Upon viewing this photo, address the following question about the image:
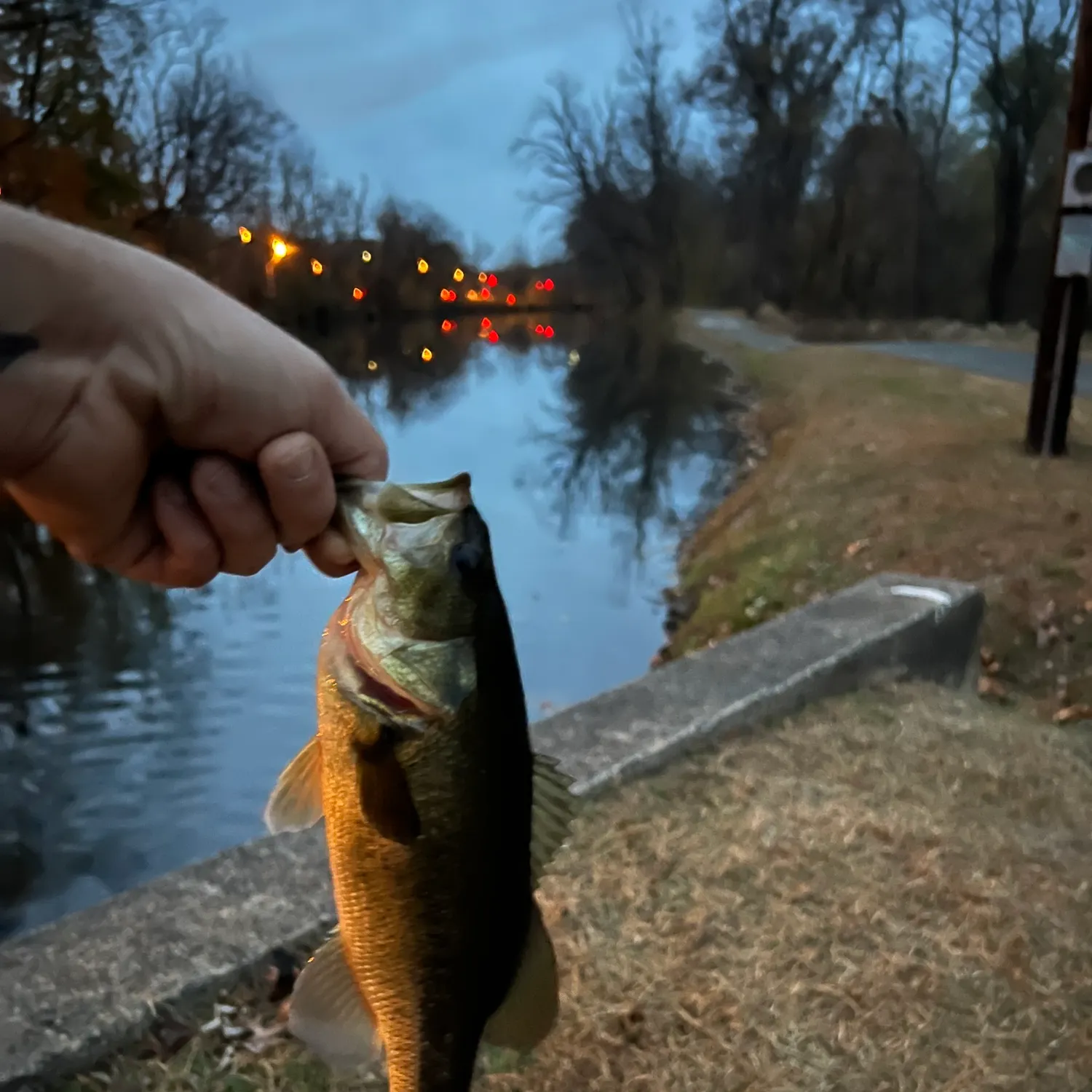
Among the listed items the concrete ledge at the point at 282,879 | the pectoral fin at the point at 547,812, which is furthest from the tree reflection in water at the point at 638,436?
the pectoral fin at the point at 547,812

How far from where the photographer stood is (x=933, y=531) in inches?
316

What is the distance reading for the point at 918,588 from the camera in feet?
18.3

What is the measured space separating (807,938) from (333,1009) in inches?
68.9

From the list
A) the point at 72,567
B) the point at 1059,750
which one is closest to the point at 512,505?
the point at 72,567

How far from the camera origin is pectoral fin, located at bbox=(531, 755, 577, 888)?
170cm

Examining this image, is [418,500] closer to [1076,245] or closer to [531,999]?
[531,999]

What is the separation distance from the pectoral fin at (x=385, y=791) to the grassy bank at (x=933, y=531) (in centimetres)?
514

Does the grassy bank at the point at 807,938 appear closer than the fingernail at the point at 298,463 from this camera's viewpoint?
No

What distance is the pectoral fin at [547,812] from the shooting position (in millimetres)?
1700

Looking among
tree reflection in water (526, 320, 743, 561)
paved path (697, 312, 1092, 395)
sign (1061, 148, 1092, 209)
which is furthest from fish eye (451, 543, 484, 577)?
paved path (697, 312, 1092, 395)

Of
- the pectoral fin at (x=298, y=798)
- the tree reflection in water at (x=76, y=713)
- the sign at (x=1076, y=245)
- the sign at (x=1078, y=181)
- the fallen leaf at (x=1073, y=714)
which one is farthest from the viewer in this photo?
the sign at (x=1076, y=245)

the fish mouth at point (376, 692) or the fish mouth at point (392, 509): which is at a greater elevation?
the fish mouth at point (392, 509)

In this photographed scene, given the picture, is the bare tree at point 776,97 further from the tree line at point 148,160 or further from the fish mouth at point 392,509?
the fish mouth at point 392,509

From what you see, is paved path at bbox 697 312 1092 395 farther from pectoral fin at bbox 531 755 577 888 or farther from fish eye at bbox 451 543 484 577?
fish eye at bbox 451 543 484 577
